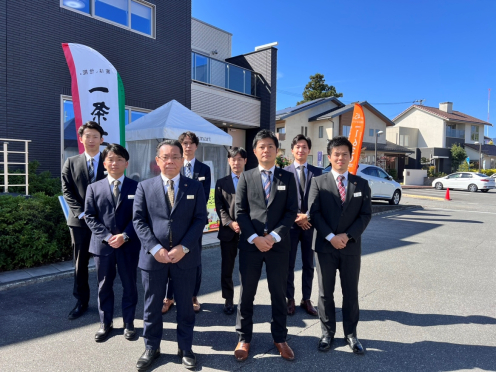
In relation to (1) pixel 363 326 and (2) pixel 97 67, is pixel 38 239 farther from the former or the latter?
(1) pixel 363 326

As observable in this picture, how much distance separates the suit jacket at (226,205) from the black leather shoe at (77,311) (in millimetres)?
1736

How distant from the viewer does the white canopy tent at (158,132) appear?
7932 millimetres

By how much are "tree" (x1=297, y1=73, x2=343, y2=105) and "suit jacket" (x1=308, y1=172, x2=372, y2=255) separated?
145ft

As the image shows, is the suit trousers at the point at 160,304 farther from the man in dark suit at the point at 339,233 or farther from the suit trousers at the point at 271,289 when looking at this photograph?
the man in dark suit at the point at 339,233

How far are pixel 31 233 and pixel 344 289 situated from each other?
4545 millimetres

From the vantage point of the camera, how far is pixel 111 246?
3.53m

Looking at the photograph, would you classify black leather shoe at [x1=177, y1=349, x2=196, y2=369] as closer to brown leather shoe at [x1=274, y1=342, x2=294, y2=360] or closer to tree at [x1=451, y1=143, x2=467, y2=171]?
brown leather shoe at [x1=274, y1=342, x2=294, y2=360]

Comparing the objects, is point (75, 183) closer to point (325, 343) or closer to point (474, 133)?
point (325, 343)

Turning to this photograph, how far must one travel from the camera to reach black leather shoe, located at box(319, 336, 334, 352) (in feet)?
10.7

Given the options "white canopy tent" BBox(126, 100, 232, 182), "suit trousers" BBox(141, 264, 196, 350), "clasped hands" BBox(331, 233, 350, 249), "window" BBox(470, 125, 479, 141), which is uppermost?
"window" BBox(470, 125, 479, 141)

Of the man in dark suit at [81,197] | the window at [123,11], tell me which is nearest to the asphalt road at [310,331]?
the man in dark suit at [81,197]

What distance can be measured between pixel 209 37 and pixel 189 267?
17.6 m

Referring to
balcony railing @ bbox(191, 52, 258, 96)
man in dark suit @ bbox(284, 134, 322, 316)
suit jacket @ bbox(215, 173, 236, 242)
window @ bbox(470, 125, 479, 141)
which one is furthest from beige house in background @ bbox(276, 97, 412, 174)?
suit jacket @ bbox(215, 173, 236, 242)

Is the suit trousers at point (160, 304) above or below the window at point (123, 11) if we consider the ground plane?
below
